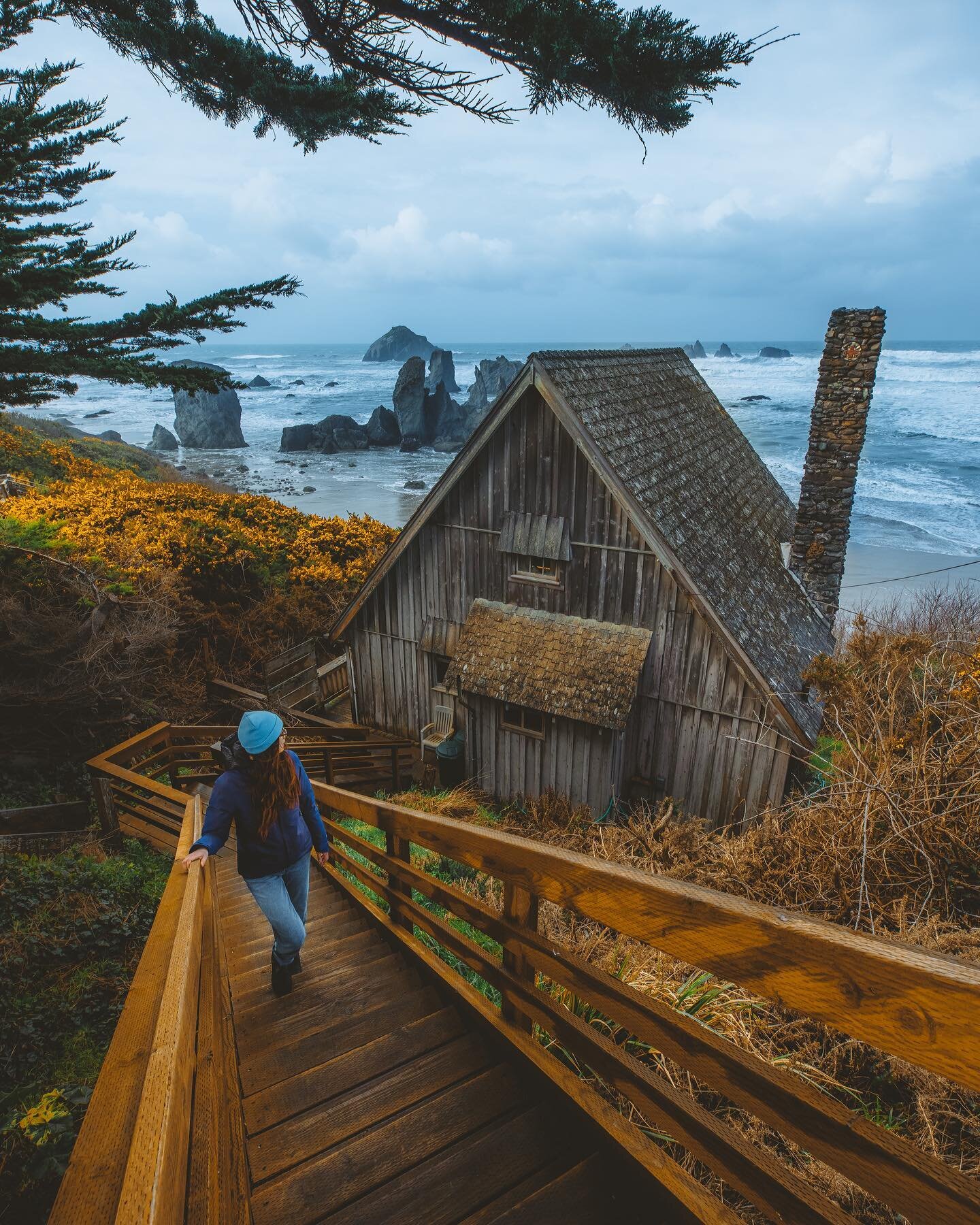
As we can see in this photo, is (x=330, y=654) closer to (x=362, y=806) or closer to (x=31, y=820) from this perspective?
(x=31, y=820)

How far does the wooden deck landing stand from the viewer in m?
2.01

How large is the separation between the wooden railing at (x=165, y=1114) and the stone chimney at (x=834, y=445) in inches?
473

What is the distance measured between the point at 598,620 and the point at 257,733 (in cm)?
658

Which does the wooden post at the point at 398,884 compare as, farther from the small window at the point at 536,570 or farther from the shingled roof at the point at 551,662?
the small window at the point at 536,570

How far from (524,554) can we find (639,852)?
464 cm

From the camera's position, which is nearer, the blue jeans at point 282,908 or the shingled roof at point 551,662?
the blue jeans at point 282,908

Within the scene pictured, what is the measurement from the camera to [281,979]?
12.2 feet

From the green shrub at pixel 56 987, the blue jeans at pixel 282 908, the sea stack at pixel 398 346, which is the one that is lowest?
the green shrub at pixel 56 987

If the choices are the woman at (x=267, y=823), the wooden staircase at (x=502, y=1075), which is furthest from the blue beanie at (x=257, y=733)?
the wooden staircase at (x=502, y=1075)

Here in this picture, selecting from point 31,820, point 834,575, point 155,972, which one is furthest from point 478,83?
point 834,575

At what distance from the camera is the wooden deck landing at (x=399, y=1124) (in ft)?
6.59

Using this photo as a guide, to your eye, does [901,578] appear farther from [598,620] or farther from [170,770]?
[170,770]

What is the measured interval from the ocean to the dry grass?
24.4 m

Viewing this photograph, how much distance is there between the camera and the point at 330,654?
16516mm
